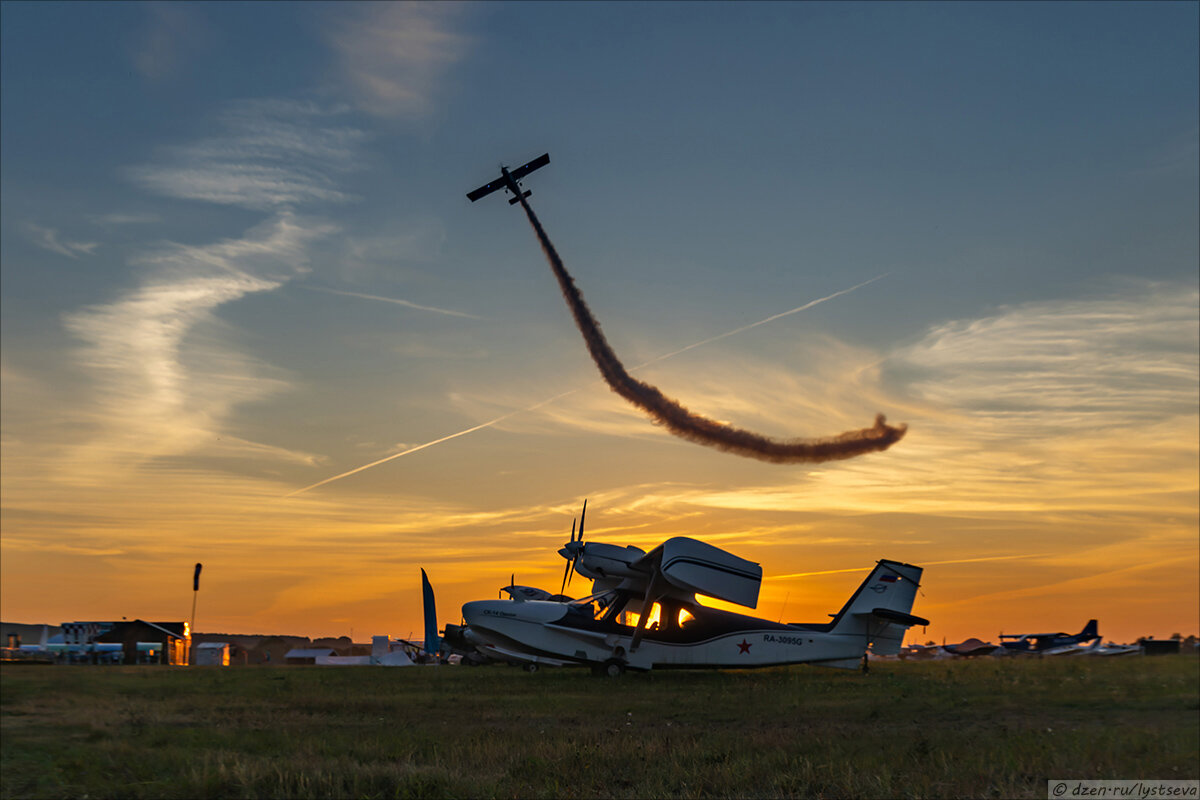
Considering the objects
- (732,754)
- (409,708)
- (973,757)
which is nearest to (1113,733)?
(973,757)

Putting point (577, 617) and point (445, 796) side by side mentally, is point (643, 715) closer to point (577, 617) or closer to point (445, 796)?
point (445, 796)

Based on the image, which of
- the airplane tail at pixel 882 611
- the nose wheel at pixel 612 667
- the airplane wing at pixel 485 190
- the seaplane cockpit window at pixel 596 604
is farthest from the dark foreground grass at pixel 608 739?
the airplane wing at pixel 485 190

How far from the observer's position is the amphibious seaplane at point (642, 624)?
31.6 m

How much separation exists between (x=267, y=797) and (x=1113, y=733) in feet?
41.6

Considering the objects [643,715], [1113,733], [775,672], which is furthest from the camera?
[775,672]

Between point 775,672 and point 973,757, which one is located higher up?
point 973,757

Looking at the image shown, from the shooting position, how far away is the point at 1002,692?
76.5 ft

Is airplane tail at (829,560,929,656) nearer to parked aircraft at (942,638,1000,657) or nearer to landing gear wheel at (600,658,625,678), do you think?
landing gear wheel at (600,658,625,678)

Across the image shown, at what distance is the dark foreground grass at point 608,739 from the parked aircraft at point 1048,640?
7230 cm

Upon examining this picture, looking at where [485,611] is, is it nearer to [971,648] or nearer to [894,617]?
[894,617]

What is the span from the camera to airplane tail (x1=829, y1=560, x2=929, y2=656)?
117 ft

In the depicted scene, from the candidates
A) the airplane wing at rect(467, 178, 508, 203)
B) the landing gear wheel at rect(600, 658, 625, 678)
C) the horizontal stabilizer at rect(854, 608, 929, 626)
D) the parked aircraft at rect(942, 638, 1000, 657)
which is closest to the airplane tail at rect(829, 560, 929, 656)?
the horizontal stabilizer at rect(854, 608, 929, 626)

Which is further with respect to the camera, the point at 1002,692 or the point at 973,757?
the point at 1002,692

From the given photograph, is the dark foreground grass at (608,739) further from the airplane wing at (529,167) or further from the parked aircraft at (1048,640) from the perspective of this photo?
the parked aircraft at (1048,640)
